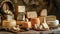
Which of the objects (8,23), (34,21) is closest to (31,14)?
(34,21)

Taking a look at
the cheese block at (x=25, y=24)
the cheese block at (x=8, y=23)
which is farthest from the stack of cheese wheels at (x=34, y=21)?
the cheese block at (x=8, y=23)

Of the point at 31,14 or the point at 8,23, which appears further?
the point at 31,14

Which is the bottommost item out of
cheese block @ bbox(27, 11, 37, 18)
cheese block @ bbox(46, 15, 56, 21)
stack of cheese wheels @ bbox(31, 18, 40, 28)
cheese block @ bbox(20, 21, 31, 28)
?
cheese block @ bbox(20, 21, 31, 28)

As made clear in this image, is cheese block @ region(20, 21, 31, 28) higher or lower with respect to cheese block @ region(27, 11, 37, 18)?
lower

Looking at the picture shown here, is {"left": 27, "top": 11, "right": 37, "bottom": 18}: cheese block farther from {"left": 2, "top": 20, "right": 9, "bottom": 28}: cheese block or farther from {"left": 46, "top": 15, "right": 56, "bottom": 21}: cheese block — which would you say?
{"left": 2, "top": 20, "right": 9, "bottom": 28}: cheese block

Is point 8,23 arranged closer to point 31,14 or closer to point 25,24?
point 25,24

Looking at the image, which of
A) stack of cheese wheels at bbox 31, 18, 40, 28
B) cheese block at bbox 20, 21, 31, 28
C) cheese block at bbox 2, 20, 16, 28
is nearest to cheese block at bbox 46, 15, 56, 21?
stack of cheese wheels at bbox 31, 18, 40, 28

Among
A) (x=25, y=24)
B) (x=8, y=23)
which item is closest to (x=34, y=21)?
(x=25, y=24)

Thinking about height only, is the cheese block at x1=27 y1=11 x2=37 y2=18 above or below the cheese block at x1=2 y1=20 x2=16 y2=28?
above

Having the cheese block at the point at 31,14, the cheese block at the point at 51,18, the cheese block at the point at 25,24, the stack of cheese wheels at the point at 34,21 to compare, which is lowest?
the cheese block at the point at 25,24

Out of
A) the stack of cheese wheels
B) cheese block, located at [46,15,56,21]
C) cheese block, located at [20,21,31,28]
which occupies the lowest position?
cheese block, located at [20,21,31,28]

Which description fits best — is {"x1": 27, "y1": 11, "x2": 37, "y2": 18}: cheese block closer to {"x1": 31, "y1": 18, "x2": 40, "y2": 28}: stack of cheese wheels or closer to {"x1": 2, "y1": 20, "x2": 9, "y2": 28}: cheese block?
{"x1": 31, "y1": 18, "x2": 40, "y2": 28}: stack of cheese wheels

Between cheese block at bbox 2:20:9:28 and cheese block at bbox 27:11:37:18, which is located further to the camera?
cheese block at bbox 27:11:37:18

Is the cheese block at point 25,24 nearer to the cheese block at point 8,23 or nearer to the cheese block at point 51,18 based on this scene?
the cheese block at point 8,23
